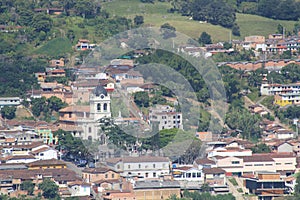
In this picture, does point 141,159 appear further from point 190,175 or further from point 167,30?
point 167,30

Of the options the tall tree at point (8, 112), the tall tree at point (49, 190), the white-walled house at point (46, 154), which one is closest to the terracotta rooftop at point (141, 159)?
the white-walled house at point (46, 154)

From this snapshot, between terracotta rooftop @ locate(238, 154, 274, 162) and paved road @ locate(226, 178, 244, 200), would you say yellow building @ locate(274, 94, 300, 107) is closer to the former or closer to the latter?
terracotta rooftop @ locate(238, 154, 274, 162)

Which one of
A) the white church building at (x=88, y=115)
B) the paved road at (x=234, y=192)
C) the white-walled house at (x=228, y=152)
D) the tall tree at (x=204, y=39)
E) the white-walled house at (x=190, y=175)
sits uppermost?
the tall tree at (x=204, y=39)

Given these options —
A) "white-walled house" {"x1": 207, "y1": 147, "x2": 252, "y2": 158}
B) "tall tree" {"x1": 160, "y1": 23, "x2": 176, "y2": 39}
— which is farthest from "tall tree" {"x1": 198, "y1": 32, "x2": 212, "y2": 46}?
"white-walled house" {"x1": 207, "y1": 147, "x2": 252, "y2": 158}

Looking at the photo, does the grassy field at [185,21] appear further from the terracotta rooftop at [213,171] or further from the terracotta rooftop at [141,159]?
the terracotta rooftop at [213,171]

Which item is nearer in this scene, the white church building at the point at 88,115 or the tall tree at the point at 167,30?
the white church building at the point at 88,115

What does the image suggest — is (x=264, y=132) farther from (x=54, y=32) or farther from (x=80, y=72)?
(x=54, y=32)

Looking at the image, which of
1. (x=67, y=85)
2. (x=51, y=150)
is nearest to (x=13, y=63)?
(x=67, y=85)
